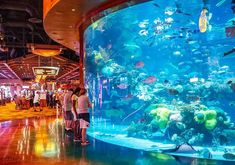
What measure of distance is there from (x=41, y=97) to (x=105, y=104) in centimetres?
1638

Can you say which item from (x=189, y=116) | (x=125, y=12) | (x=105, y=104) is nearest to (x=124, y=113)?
(x=105, y=104)

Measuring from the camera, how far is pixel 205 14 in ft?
25.8

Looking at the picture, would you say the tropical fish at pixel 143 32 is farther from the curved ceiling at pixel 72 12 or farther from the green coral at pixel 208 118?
the green coral at pixel 208 118

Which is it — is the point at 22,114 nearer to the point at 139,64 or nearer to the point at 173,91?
the point at 139,64

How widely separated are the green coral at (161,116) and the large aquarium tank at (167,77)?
2 centimetres

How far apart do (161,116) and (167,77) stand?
1035mm

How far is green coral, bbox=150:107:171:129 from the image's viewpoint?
8.45 metres

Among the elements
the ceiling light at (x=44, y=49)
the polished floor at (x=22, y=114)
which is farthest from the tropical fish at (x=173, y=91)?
the polished floor at (x=22, y=114)

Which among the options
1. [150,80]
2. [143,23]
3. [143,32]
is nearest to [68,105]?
[150,80]

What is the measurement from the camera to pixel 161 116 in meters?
8.60

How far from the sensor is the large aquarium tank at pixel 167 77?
7.66m

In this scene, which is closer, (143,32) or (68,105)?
(143,32)

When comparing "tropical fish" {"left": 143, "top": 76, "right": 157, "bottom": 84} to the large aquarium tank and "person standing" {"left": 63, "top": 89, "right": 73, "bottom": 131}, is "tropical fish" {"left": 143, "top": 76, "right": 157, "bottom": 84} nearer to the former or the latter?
the large aquarium tank

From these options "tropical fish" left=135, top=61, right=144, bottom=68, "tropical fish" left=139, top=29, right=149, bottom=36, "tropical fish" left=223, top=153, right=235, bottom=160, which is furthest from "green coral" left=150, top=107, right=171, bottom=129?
"tropical fish" left=139, top=29, right=149, bottom=36
